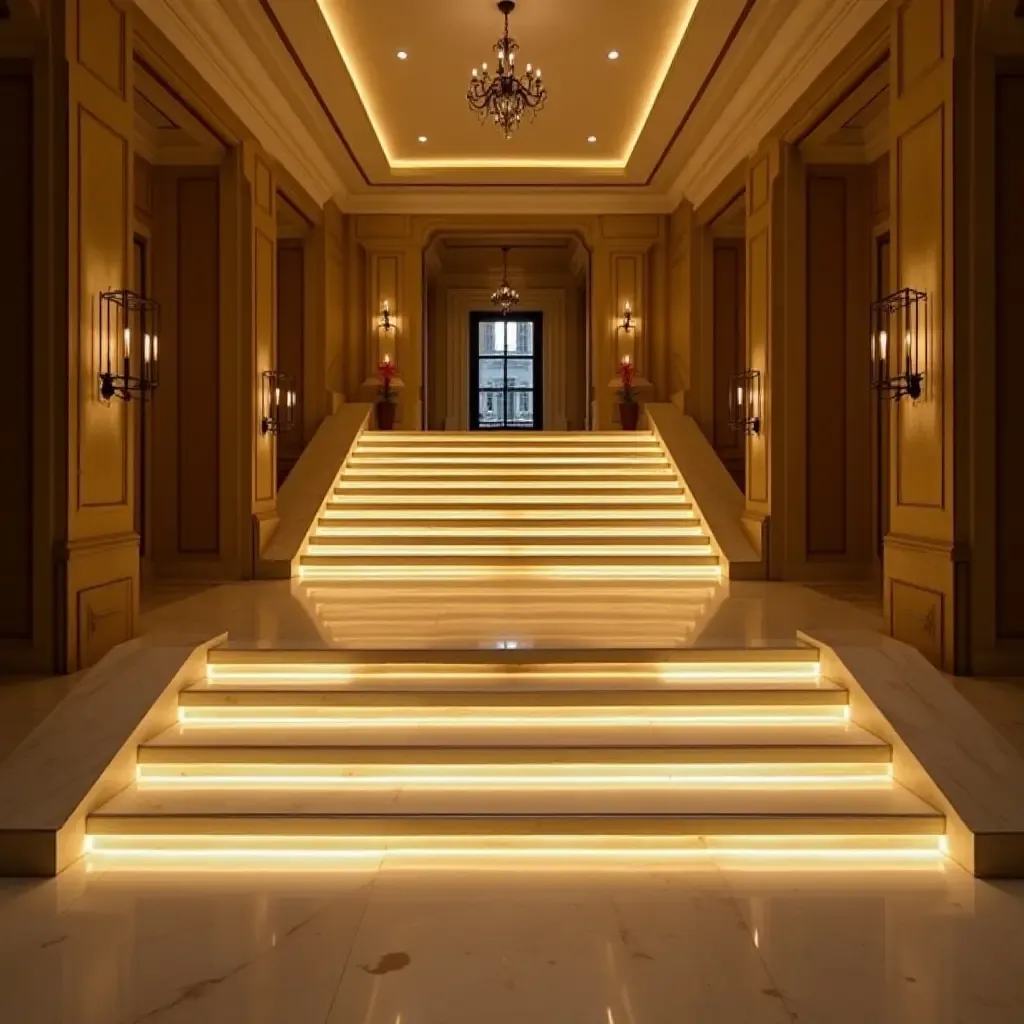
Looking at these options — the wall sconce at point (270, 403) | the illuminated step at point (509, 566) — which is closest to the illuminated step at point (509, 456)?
the wall sconce at point (270, 403)

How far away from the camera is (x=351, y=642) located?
521 centimetres

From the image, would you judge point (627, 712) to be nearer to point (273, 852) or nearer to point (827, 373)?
point (273, 852)

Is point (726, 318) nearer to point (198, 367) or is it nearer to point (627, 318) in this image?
point (627, 318)

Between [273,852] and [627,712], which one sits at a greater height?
[627,712]

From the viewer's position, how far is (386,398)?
40.5 ft

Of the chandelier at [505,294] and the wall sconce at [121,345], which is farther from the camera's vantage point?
the chandelier at [505,294]

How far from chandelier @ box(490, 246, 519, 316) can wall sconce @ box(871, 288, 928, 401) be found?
9792 mm

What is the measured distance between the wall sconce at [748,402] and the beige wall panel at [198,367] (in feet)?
15.4

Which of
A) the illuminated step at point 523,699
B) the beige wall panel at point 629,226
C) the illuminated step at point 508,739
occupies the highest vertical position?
the beige wall panel at point 629,226

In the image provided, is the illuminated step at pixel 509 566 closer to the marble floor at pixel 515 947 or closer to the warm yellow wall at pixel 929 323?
the warm yellow wall at pixel 929 323

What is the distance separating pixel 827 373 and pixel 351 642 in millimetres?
5100

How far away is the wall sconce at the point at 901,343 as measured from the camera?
5516 millimetres
